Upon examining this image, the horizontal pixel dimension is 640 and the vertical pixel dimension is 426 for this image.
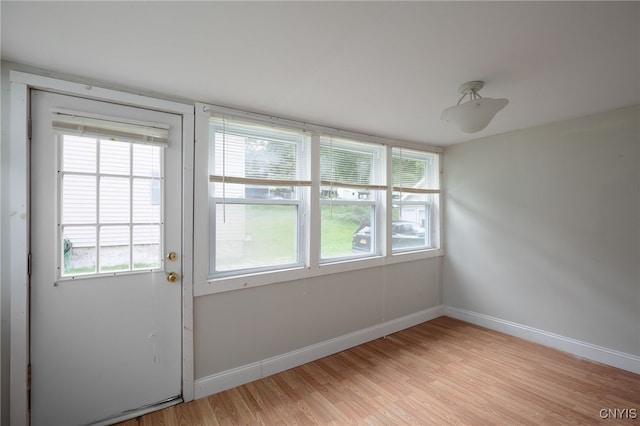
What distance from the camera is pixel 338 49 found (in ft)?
4.85

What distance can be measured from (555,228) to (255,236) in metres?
2.97

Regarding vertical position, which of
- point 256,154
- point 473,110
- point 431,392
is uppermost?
point 473,110

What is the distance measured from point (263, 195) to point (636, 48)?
250cm

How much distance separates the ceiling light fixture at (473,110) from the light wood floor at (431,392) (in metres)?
1.97

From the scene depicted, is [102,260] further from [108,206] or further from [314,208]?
[314,208]

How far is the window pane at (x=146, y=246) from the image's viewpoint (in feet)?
6.32

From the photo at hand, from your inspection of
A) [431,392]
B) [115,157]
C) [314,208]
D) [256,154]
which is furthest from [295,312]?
[115,157]

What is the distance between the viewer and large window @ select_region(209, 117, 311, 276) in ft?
7.40

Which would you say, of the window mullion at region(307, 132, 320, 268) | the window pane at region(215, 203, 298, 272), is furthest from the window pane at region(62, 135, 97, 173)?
the window mullion at region(307, 132, 320, 268)

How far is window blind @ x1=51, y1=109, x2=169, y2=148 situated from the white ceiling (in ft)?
0.82

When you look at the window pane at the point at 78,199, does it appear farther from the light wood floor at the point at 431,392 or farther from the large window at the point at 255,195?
the light wood floor at the point at 431,392

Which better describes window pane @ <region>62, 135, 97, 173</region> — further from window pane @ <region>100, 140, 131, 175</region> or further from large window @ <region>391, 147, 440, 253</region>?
large window @ <region>391, 147, 440, 253</region>

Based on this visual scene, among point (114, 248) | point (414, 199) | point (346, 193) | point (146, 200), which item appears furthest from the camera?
point (414, 199)

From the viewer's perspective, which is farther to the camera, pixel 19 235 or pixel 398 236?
pixel 398 236
